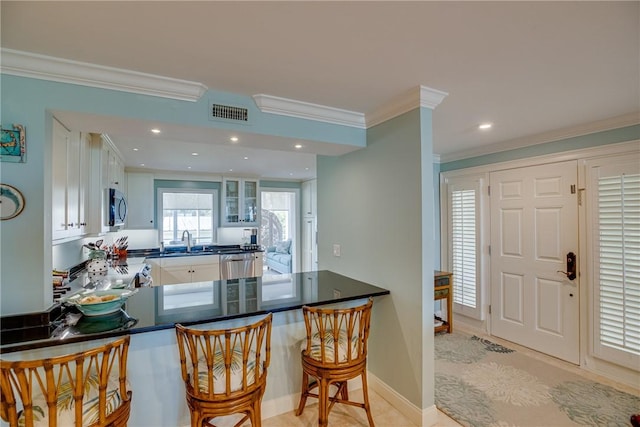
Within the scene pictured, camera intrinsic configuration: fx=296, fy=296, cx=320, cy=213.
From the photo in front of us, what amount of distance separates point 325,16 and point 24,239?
1.95 metres

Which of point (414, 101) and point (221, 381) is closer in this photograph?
point (221, 381)

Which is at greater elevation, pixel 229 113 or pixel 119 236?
pixel 229 113

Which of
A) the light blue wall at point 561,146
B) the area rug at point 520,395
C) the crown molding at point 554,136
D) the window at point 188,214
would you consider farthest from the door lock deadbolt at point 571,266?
the window at point 188,214

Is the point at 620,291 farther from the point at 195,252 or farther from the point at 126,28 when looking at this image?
the point at 195,252

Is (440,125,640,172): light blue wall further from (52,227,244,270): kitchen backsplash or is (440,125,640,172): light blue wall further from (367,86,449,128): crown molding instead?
(52,227,244,270): kitchen backsplash

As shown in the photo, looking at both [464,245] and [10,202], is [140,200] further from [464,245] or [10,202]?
[464,245]

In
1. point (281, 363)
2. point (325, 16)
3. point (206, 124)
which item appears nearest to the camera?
point (325, 16)

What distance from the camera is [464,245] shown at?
13.3 feet

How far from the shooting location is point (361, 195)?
282 centimetres

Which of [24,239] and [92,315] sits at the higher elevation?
[24,239]

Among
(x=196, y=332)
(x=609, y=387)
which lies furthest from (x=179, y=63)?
(x=609, y=387)

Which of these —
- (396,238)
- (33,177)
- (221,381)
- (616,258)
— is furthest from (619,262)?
(33,177)

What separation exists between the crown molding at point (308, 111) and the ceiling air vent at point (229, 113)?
5.3 inches

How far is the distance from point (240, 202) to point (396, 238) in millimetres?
4543
